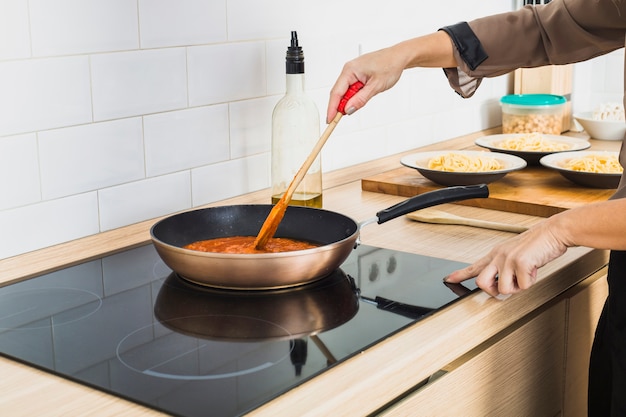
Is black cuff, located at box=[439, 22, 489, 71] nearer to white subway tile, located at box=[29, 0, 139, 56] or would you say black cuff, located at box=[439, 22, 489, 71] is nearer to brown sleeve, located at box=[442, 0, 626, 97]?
brown sleeve, located at box=[442, 0, 626, 97]

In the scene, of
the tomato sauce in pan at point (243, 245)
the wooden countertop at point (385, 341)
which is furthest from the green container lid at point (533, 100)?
the tomato sauce in pan at point (243, 245)

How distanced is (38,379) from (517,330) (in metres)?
0.70

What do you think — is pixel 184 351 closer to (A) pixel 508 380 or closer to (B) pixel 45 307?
(B) pixel 45 307

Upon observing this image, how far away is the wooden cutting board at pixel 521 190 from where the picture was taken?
1724mm

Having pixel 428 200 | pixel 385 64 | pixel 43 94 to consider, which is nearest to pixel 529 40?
pixel 385 64

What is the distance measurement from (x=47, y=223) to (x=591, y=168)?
1.14 meters

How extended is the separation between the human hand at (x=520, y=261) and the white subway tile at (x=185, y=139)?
678 mm

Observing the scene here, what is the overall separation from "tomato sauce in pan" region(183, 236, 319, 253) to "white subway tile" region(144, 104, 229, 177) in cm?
29

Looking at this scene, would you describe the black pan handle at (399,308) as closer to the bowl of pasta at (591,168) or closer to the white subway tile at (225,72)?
the white subway tile at (225,72)

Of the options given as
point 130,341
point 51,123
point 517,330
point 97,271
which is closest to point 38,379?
point 130,341

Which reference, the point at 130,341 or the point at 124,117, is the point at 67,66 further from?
the point at 130,341

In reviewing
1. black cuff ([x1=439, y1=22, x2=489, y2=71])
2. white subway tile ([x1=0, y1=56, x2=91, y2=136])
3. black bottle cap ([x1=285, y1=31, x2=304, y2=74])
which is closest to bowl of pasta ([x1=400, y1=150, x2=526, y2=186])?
black cuff ([x1=439, y1=22, x2=489, y2=71])

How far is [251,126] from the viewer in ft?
5.97

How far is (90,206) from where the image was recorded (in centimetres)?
152
